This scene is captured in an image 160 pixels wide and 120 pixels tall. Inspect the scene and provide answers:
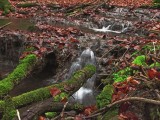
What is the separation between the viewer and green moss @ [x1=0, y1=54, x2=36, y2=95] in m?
5.04

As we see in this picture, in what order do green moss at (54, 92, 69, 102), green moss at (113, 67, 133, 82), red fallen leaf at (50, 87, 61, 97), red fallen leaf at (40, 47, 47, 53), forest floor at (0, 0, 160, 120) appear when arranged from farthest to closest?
red fallen leaf at (40, 47, 47, 53), green moss at (113, 67, 133, 82), red fallen leaf at (50, 87, 61, 97), green moss at (54, 92, 69, 102), forest floor at (0, 0, 160, 120)

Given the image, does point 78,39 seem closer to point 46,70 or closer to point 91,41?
point 91,41

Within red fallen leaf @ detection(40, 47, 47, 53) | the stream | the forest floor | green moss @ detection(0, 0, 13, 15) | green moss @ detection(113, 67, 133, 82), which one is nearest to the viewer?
the forest floor

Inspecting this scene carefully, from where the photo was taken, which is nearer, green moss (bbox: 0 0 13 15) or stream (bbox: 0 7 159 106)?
stream (bbox: 0 7 159 106)

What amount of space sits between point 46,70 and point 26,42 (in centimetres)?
89

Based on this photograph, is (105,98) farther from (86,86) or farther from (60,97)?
(86,86)

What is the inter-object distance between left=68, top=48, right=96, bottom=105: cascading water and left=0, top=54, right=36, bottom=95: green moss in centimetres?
108

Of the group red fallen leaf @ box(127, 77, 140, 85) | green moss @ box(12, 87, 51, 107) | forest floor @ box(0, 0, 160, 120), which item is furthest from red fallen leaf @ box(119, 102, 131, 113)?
green moss @ box(12, 87, 51, 107)

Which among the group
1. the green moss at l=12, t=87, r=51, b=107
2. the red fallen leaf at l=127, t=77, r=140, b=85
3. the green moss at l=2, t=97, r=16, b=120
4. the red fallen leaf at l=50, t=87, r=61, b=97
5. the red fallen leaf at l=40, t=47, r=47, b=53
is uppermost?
the red fallen leaf at l=127, t=77, r=140, b=85

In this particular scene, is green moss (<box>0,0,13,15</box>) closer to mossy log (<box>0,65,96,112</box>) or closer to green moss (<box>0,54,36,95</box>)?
green moss (<box>0,54,36,95</box>)

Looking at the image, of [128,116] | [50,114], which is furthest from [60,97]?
[128,116]

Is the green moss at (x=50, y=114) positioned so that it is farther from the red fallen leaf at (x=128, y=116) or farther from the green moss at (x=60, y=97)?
the red fallen leaf at (x=128, y=116)

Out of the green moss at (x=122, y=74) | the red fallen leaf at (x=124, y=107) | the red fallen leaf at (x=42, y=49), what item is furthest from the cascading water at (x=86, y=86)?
the red fallen leaf at (x=124, y=107)

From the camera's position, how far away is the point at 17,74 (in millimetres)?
5645
